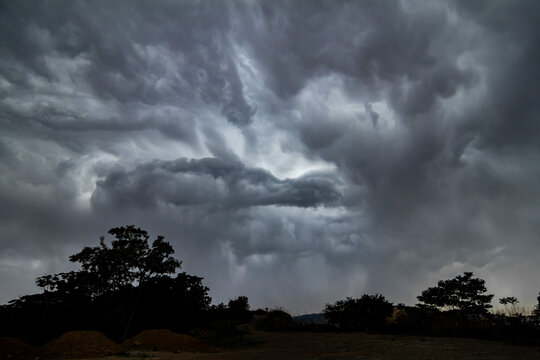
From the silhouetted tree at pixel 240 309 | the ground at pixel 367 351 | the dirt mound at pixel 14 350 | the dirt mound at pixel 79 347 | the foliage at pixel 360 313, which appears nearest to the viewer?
the ground at pixel 367 351

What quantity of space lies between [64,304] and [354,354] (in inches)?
1169

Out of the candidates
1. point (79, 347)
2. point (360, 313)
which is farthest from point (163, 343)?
point (360, 313)

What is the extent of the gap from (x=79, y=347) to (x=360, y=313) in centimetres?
2432

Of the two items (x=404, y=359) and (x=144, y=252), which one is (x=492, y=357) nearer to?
(x=404, y=359)

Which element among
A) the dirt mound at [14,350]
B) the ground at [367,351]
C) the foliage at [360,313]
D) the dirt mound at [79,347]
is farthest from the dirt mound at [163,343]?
the foliage at [360,313]

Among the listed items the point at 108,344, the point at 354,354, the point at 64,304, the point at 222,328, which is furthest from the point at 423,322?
the point at 64,304

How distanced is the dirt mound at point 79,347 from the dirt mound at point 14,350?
2.05 ft

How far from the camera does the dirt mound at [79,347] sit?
2053 cm

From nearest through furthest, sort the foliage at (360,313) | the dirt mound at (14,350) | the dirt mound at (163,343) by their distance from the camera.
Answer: the dirt mound at (14,350) → the dirt mound at (163,343) → the foliage at (360,313)

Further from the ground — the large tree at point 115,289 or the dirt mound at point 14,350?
the large tree at point 115,289

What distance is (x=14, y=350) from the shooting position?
20406mm

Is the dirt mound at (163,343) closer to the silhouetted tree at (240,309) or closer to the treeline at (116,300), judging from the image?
the treeline at (116,300)

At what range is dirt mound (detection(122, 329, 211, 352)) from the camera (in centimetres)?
2216

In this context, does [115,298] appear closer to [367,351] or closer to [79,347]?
[79,347]
